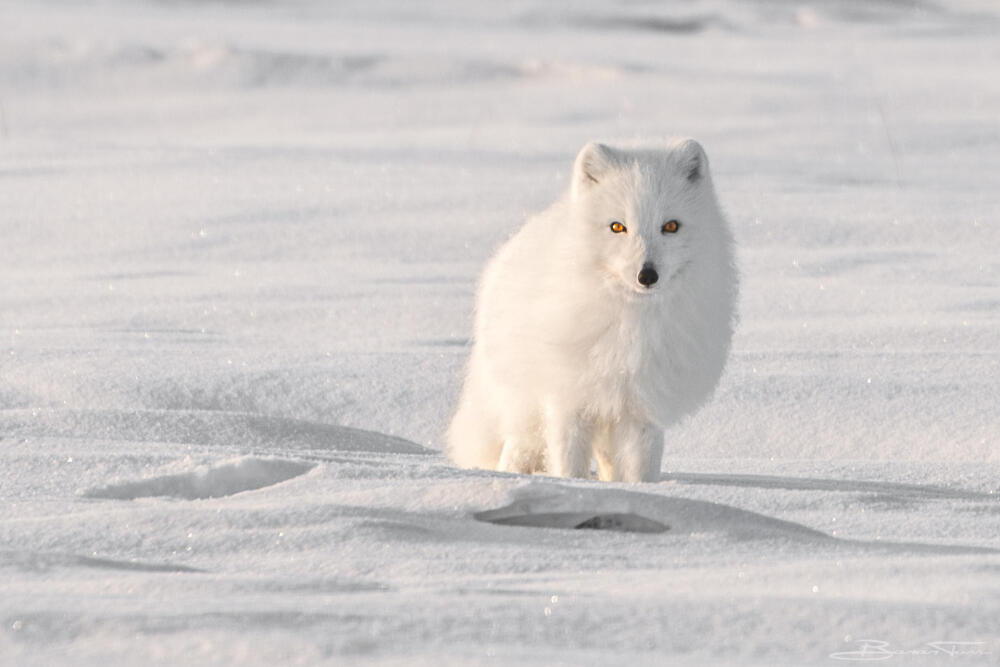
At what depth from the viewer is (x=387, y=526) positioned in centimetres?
264

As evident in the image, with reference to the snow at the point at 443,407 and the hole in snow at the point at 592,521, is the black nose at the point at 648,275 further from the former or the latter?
the hole in snow at the point at 592,521

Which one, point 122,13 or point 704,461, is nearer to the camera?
point 704,461

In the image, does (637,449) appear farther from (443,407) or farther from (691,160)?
(443,407)

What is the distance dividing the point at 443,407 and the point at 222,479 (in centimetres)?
180

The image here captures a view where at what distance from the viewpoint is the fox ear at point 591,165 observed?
11.7 feet

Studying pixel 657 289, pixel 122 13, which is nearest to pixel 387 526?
pixel 657 289

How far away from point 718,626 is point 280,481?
1.24m

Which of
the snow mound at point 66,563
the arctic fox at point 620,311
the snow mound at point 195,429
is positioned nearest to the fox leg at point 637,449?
the arctic fox at point 620,311

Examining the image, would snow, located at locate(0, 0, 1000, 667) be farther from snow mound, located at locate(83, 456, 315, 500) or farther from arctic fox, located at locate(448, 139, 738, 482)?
arctic fox, located at locate(448, 139, 738, 482)

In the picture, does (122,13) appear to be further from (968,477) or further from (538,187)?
(968,477)

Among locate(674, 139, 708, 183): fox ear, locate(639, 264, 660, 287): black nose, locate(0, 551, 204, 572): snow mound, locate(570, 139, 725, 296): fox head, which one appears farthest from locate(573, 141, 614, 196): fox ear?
locate(0, 551, 204, 572): snow mound

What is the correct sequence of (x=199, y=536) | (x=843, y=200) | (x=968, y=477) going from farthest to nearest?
(x=843, y=200)
(x=968, y=477)
(x=199, y=536)
